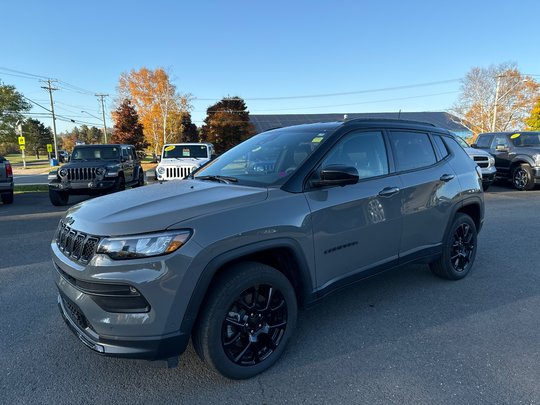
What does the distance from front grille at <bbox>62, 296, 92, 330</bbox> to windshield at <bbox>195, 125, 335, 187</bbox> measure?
4.91ft

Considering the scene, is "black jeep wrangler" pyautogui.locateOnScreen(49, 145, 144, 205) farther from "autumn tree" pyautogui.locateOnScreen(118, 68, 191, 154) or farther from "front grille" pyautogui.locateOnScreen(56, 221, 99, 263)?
"autumn tree" pyautogui.locateOnScreen(118, 68, 191, 154)

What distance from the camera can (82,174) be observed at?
10.3m

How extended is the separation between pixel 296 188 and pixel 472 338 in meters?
1.97

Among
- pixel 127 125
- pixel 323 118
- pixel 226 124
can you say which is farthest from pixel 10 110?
pixel 323 118

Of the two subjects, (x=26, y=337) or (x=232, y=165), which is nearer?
(x=26, y=337)

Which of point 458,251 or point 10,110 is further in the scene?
point 10,110

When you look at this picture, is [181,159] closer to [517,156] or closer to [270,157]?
[270,157]

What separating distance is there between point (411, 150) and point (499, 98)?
47106mm

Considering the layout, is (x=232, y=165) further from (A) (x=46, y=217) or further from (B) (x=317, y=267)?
(A) (x=46, y=217)

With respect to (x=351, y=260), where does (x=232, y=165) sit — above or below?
above

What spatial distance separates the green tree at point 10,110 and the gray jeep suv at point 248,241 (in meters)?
48.3

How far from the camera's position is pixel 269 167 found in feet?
10.6

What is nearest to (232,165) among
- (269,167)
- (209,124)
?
(269,167)

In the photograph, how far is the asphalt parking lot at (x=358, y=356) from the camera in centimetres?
243
